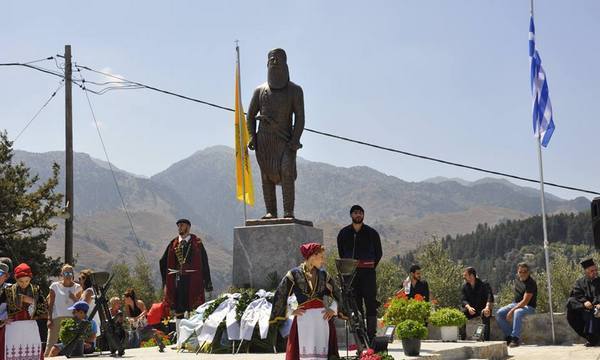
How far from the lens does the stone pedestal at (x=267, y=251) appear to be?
44.7ft

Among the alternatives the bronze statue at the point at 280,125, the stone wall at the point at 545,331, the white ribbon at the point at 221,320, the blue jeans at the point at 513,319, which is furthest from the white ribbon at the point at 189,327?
the stone wall at the point at 545,331

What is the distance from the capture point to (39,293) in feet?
35.3

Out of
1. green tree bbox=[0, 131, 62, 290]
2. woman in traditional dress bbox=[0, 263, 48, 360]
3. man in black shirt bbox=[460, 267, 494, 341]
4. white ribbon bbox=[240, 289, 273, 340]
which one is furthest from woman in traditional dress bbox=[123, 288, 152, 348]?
green tree bbox=[0, 131, 62, 290]

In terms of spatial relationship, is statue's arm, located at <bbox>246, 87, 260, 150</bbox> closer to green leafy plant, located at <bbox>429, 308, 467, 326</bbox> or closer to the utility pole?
green leafy plant, located at <bbox>429, 308, 467, 326</bbox>

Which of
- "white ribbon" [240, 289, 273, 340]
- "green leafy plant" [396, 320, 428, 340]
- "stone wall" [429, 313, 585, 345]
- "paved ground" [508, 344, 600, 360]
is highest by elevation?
"white ribbon" [240, 289, 273, 340]

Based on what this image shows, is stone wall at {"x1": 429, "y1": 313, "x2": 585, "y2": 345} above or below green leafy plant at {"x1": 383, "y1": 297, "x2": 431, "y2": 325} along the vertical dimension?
below

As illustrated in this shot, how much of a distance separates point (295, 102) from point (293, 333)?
5.21 metres

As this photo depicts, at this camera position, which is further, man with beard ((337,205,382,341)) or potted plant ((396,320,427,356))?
man with beard ((337,205,382,341))

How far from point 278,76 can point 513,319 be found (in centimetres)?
621

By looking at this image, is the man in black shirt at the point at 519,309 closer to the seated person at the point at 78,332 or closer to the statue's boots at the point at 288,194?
the statue's boots at the point at 288,194

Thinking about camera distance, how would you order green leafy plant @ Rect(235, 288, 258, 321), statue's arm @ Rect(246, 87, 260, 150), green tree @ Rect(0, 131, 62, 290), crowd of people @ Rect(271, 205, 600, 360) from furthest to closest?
green tree @ Rect(0, 131, 62, 290)
statue's arm @ Rect(246, 87, 260, 150)
green leafy plant @ Rect(235, 288, 258, 321)
crowd of people @ Rect(271, 205, 600, 360)

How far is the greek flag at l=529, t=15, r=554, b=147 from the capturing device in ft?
56.3

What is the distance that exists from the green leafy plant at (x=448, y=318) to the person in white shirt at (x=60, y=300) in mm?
5829

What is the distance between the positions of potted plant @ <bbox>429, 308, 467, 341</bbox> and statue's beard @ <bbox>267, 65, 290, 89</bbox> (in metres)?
4.58
